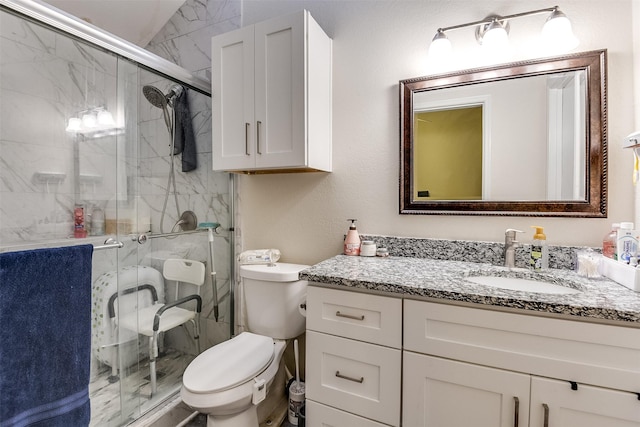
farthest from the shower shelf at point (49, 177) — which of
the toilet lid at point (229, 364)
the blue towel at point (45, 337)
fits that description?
the toilet lid at point (229, 364)

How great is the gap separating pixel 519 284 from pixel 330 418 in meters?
0.90

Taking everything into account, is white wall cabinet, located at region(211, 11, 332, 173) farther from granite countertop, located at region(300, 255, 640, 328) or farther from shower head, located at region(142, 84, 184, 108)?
granite countertop, located at region(300, 255, 640, 328)

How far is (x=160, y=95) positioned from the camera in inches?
67.0

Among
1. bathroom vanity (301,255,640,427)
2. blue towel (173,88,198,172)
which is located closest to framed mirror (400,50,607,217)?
bathroom vanity (301,255,640,427)

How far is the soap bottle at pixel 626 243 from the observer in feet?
3.26

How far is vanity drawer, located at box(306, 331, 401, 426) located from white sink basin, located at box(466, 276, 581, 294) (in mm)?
469

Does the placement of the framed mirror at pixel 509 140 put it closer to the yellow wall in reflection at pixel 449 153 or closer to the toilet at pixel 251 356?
the yellow wall in reflection at pixel 449 153

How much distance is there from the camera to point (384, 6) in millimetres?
1538

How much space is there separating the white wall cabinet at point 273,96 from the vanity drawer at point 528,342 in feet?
2.90

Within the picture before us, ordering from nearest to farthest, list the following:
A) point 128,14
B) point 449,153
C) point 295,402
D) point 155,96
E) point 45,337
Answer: point 45,337, point 449,153, point 295,402, point 155,96, point 128,14

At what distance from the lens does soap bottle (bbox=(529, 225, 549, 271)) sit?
1.21 m

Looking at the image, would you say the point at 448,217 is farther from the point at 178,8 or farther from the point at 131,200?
the point at 178,8

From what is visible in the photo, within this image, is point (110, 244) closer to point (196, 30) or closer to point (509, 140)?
point (196, 30)

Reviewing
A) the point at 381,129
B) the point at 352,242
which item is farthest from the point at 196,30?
the point at 352,242
